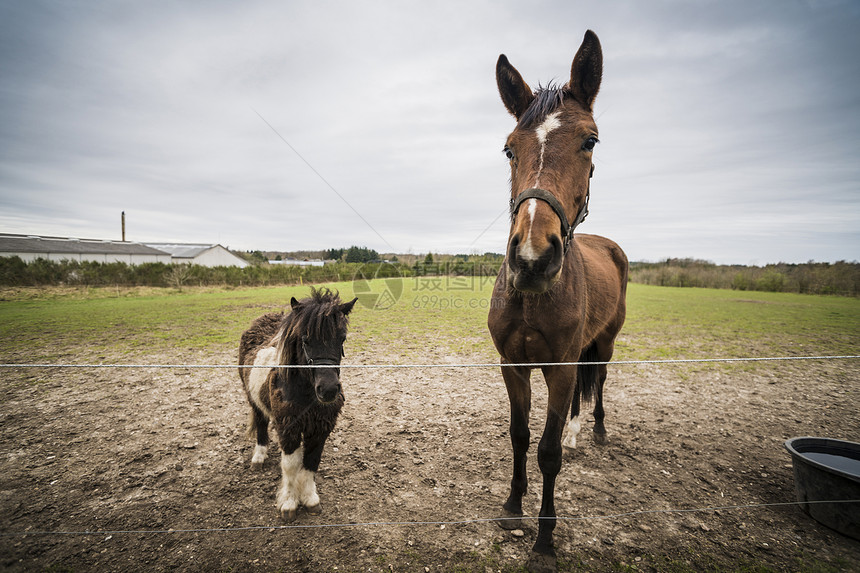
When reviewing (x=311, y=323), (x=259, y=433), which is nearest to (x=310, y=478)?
(x=259, y=433)

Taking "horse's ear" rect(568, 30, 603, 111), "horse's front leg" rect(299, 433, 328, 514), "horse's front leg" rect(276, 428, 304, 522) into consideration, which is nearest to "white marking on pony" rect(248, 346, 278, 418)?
"horse's front leg" rect(276, 428, 304, 522)

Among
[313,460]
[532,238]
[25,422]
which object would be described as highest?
[532,238]

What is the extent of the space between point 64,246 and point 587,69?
48.1 metres

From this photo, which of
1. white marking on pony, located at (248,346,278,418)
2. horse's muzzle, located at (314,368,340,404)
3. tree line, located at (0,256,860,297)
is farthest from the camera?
tree line, located at (0,256,860,297)

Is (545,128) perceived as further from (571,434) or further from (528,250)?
(571,434)

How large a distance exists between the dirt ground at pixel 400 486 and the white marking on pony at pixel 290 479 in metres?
0.15

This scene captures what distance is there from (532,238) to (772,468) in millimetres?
4592

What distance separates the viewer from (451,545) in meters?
2.54

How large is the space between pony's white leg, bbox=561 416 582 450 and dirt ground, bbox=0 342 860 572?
6.7 inches

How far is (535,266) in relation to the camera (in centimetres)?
164

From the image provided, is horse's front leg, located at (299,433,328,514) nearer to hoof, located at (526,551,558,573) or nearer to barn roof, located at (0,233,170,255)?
hoof, located at (526,551,558,573)

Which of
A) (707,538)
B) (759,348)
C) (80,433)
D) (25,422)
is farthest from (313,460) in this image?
(759,348)

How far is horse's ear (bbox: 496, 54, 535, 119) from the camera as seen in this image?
94.7 inches

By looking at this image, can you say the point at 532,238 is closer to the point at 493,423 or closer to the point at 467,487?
the point at 467,487
